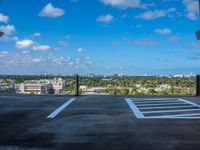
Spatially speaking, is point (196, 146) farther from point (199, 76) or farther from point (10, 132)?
point (199, 76)

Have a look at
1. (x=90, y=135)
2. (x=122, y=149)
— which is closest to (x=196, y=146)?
(x=122, y=149)

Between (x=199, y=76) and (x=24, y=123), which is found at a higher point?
(x=199, y=76)

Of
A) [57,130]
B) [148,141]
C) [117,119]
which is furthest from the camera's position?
[117,119]

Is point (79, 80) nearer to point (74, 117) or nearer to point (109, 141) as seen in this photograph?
point (74, 117)

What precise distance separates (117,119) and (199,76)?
370 inches

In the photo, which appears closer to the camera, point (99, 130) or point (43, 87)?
point (99, 130)

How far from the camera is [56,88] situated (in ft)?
60.5

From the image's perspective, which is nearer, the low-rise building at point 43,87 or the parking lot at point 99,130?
the parking lot at point 99,130

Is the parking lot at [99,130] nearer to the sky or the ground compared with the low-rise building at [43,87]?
nearer to the ground

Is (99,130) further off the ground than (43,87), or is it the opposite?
(43,87)

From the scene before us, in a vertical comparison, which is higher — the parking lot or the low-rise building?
the low-rise building

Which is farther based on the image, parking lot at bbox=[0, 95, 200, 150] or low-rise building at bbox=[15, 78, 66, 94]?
low-rise building at bbox=[15, 78, 66, 94]

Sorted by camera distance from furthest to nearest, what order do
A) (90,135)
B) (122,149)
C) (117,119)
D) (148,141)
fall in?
(117,119), (90,135), (148,141), (122,149)

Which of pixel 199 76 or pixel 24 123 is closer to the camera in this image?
pixel 24 123
